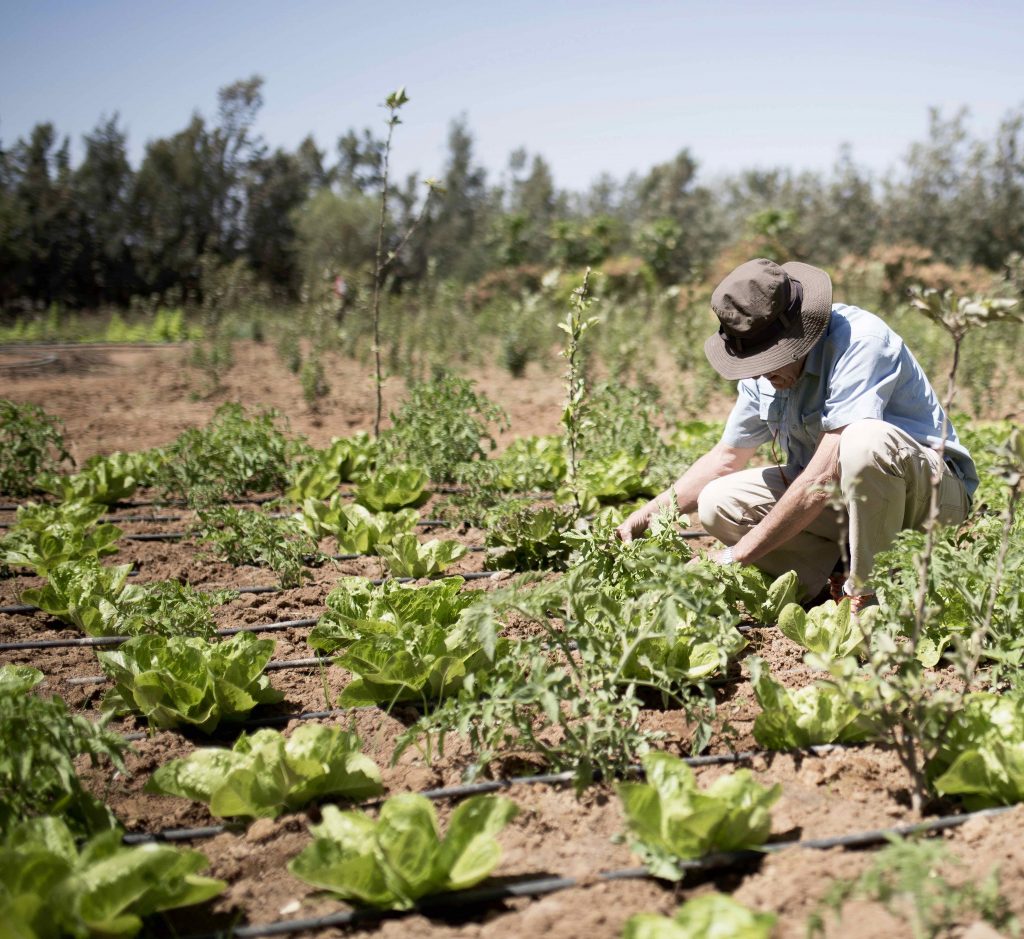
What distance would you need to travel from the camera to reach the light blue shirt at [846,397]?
299 centimetres

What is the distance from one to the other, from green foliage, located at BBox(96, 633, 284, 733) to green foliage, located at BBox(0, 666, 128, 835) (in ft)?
1.77

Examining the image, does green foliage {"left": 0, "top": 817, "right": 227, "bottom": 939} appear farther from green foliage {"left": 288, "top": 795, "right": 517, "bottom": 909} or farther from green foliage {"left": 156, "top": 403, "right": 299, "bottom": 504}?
green foliage {"left": 156, "top": 403, "right": 299, "bottom": 504}

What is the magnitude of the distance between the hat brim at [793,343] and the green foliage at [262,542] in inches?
73.1

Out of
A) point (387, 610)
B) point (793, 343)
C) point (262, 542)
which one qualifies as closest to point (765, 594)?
point (793, 343)

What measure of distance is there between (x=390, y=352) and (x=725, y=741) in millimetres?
8234

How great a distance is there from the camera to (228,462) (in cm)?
508

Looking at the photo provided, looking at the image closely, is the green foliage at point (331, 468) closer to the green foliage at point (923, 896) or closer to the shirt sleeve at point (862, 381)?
the shirt sleeve at point (862, 381)

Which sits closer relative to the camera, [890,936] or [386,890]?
[890,936]

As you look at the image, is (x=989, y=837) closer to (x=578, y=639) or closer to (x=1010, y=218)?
(x=578, y=639)

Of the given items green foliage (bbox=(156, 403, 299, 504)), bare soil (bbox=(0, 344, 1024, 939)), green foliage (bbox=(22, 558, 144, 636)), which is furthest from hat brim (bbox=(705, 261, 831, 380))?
green foliage (bbox=(156, 403, 299, 504))

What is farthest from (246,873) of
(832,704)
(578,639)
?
(832,704)

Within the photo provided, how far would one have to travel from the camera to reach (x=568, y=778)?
2238 mm

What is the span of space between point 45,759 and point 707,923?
52.6 inches

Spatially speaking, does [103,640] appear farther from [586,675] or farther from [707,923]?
[707,923]
